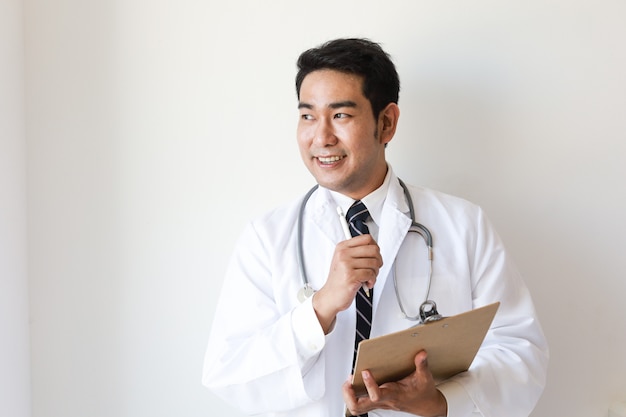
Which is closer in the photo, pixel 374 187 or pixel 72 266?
pixel 374 187

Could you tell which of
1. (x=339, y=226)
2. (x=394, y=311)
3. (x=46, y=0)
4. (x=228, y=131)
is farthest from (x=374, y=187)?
(x=46, y=0)

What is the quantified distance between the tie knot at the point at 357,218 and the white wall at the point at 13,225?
2.87 feet

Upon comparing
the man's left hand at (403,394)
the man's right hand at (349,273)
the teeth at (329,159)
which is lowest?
the man's left hand at (403,394)

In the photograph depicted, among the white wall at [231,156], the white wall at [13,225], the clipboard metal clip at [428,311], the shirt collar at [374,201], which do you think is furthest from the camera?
the white wall at [231,156]

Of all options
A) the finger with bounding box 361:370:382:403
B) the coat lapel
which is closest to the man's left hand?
the finger with bounding box 361:370:382:403

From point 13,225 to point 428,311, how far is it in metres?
1.09

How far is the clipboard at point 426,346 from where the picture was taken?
1391 mm

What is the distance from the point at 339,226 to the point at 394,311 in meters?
0.24

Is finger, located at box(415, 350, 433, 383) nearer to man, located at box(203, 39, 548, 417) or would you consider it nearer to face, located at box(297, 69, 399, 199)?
man, located at box(203, 39, 548, 417)

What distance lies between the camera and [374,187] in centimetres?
184

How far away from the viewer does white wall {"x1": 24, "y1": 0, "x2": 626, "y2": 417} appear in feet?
6.74

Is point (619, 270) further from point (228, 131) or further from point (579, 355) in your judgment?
point (228, 131)

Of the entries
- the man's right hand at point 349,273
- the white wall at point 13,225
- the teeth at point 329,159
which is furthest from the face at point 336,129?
the white wall at point 13,225

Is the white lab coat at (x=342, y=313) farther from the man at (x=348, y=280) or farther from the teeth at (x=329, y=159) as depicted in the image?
the teeth at (x=329, y=159)
